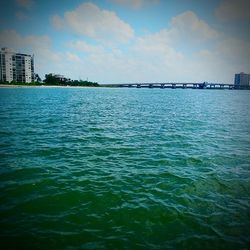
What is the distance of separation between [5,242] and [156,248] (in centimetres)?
513

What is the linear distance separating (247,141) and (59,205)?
20.3 meters

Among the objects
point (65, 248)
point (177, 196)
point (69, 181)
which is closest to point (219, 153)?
point (177, 196)

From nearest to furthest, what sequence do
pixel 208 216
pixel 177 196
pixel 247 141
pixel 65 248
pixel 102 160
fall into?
pixel 65 248, pixel 208 216, pixel 177 196, pixel 102 160, pixel 247 141

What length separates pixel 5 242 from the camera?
742cm

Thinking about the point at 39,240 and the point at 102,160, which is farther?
the point at 102,160

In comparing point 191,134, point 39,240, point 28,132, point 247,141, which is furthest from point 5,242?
point 247,141

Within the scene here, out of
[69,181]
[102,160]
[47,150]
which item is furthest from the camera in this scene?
[47,150]

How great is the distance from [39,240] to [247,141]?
21.8 m

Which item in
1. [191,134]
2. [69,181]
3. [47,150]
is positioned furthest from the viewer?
[191,134]

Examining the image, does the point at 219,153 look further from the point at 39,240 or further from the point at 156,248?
the point at 39,240

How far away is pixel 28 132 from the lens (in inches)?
934

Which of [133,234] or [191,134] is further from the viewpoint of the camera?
[191,134]

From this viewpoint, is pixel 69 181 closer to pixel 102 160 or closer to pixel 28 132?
pixel 102 160

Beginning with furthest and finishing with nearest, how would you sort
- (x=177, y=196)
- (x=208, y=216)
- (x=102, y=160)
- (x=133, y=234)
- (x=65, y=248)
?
(x=102, y=160) → (x=177, y=196) → (x=208, y=216) → (x=133, y=234) → (x=65, y=248)
